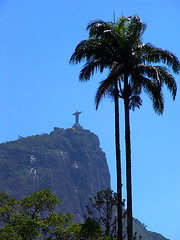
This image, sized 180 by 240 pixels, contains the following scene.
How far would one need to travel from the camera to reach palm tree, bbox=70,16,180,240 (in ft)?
67.2

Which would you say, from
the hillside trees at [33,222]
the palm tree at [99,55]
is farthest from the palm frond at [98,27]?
the hillside trees at [33,222]

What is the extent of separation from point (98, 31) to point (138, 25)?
7.05ft

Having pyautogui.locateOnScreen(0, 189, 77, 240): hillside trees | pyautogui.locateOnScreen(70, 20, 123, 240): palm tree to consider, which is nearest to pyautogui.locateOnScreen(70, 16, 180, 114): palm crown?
pyautogui.locateOnScreen(70, 20, 123, 240): palm tree

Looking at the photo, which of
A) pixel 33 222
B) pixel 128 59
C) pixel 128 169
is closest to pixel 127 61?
pixel 128 59

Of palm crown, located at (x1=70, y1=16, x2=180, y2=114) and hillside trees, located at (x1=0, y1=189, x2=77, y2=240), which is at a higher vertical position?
palm crown, located at (x1=70, y1=16, x2=180, y2=114)

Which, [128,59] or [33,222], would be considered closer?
[128,59]

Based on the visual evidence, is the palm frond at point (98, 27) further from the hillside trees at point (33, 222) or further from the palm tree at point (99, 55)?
the hillside trees at point (33, 222)

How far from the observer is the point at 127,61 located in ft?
67.6

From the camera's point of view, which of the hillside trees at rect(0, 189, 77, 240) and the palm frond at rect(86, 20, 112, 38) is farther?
the hillside trees at rect(0, 189, 77, 240)

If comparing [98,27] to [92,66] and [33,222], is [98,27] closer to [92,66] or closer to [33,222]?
[92,66]

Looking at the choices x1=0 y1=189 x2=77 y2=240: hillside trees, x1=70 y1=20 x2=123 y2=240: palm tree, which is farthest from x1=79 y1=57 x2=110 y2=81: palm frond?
x1=0 y1=189 x2=77 y2=240: hillside trees

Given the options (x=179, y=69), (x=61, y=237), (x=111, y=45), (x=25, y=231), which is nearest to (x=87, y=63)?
(x=111, y=45)

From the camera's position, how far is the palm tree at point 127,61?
20484 millimetres

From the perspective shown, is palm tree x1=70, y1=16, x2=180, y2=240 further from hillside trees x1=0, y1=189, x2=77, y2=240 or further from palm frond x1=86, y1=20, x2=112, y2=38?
hillside trees x1=0, y1=189, x2=77, y2=240
